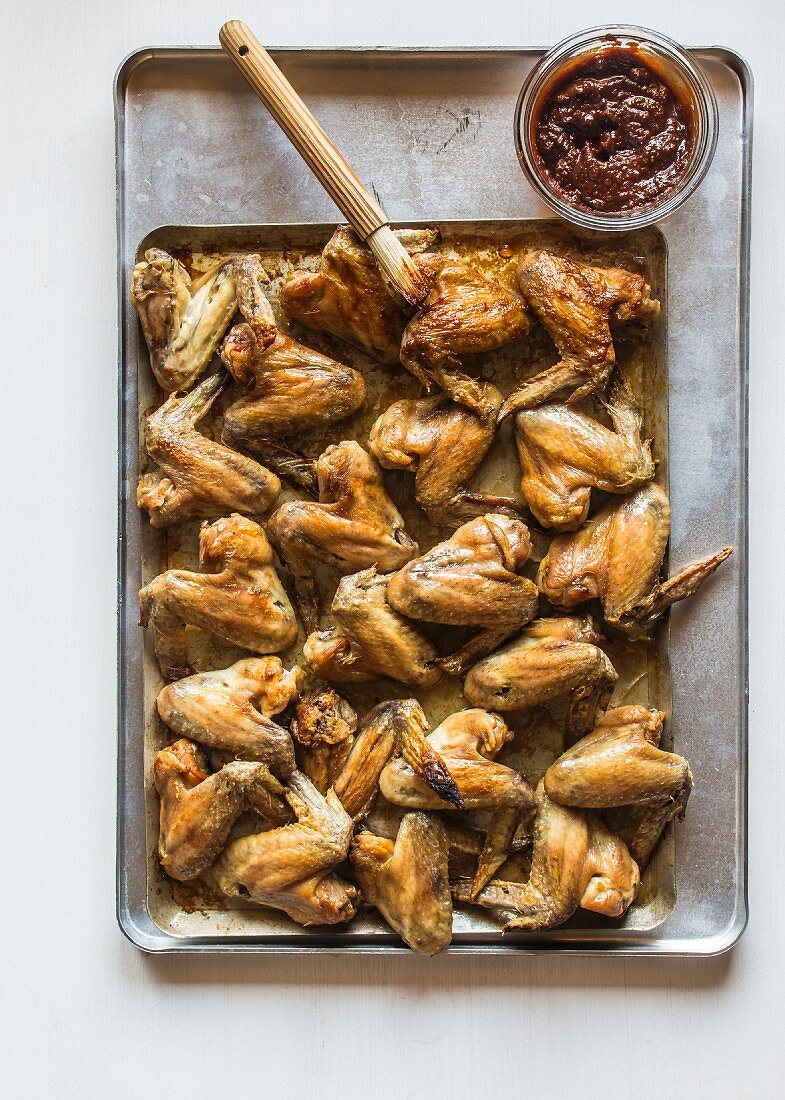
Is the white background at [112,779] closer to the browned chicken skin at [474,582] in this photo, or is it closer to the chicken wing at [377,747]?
the chicken wing at [377,747]

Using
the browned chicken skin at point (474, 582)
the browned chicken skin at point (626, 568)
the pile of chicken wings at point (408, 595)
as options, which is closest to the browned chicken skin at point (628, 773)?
the pile of chicken wings at point (408, 595)

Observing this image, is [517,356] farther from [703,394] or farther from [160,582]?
[160,582]

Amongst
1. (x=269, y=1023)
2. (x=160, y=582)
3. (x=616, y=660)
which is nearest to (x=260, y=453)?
(x=160, y=582)

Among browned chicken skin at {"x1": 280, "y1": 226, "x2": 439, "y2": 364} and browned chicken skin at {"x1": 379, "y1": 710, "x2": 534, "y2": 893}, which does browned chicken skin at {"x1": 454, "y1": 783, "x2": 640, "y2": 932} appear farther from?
browned chicken skin at {"x1": 280, "y1": 226, "x2": 439, "y2": 364}

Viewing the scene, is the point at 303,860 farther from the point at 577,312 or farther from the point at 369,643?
the point at 577,312

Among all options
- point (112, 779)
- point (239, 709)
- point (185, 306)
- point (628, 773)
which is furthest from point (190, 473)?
point (628, 773)

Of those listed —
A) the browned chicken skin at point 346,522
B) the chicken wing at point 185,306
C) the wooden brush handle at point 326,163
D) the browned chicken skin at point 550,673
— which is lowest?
the browned chicken skin at point 550,673
